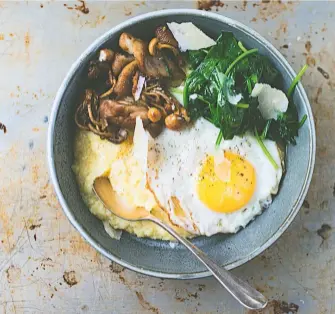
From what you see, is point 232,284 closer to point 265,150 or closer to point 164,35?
point 265,150

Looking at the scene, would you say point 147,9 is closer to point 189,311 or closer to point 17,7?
point 17,7

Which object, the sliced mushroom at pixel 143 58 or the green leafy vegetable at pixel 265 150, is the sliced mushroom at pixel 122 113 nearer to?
the sliced mushroom at pixel 143 58

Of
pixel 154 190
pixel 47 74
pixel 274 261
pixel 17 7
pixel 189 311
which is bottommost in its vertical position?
pixel 189 311

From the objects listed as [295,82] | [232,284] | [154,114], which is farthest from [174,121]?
[232,284]

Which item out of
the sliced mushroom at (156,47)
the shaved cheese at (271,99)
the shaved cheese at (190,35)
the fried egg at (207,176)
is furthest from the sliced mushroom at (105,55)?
the shaved cheese at (271,99)

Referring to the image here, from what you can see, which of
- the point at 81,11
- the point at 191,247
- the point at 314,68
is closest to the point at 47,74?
the point at 81,11

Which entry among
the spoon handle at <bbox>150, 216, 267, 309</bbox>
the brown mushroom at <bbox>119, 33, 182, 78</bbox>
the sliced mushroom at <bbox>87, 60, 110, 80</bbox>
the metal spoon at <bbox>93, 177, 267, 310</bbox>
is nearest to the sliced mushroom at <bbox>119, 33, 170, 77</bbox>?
the brown mushroom at <bbox>119, 33, 182, 78</bbox>

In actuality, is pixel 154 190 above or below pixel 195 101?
below
